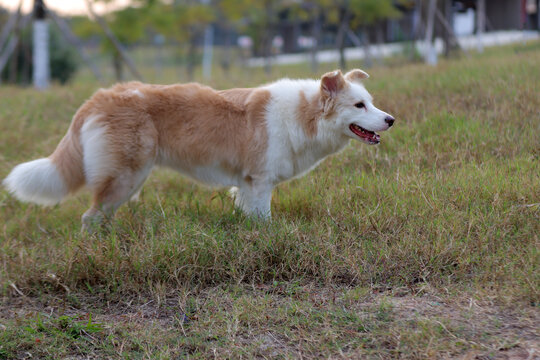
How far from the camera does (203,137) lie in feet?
14.8

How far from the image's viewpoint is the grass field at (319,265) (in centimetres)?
296

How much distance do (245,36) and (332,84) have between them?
32525 mm

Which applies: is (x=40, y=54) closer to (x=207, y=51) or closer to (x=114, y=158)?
(x=114, y=158)

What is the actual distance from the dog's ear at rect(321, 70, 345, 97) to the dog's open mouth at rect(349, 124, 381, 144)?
0.33 meters

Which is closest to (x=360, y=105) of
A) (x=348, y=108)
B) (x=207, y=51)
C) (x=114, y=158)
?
(x=348, y=108)

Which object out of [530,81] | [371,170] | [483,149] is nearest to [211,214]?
[371,170]

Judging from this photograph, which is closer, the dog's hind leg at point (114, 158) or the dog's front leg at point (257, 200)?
the dog's hind leg at point (114, 158)

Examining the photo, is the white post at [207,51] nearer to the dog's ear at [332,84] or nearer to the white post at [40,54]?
the white post at [40,54]

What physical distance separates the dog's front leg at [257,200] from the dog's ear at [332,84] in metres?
0.94

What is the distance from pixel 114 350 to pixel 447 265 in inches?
88.0

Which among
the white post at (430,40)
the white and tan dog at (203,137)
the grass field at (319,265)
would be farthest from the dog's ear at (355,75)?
the white post at (430,40)

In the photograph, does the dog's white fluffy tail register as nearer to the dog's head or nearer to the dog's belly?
the dog's belly

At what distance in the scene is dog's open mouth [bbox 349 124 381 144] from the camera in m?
4.34

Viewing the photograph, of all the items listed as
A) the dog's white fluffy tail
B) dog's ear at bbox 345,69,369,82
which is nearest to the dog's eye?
dog's ear at bbox 345,69,369,82
